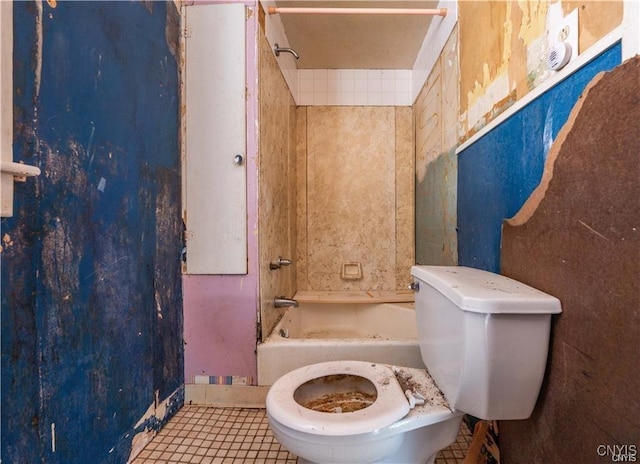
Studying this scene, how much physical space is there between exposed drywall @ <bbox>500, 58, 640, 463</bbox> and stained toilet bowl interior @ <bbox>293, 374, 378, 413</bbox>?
48cm

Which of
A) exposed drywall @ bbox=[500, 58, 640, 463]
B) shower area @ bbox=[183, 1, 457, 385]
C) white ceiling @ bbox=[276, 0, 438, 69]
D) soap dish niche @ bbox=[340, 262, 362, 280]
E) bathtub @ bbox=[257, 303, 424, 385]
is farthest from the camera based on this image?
soap dish niche @ bbox=[340, 262, 362, 280]

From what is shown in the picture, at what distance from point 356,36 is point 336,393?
6.87ft

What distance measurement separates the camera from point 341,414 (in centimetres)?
85

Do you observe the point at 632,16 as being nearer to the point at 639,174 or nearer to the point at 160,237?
the point at 639,174

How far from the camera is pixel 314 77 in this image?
254cm

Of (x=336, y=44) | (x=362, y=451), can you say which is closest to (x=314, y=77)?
(x=336, y=44)

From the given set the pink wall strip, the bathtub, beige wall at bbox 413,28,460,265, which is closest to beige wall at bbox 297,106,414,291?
beige wall at bbox 413,28,460,265

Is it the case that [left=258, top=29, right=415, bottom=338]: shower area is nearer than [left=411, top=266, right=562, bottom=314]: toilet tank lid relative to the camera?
No

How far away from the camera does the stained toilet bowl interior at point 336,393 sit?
3.49 feet

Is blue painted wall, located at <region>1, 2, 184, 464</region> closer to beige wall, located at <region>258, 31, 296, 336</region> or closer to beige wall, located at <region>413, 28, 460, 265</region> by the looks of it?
beige wall, located at <region>258, 31, 296, 336</region>

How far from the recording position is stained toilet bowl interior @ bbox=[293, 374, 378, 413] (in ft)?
3.49

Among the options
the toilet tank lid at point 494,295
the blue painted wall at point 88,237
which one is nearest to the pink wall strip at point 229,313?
the blue painted wall at point 88,237

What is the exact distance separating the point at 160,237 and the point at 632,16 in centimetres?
147

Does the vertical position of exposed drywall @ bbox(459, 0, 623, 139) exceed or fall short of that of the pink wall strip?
it exceeds it
